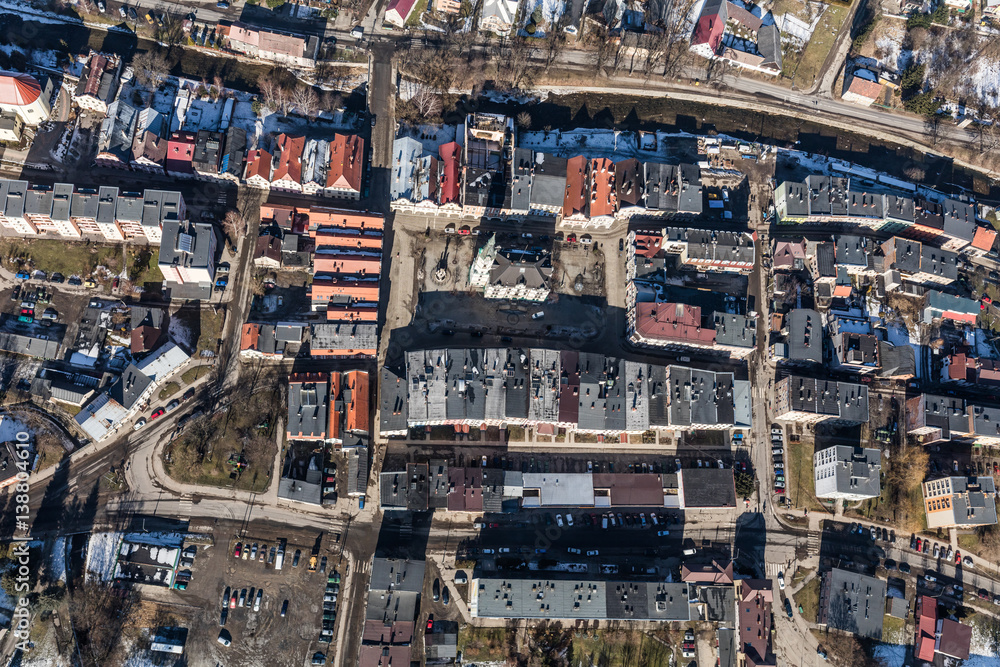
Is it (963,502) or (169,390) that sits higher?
(169,390)

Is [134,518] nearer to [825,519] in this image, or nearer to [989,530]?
[825,519]

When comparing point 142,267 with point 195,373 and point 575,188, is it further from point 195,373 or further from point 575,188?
point 575,188

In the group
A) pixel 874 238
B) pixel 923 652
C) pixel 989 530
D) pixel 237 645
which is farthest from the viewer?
pixel 874 238

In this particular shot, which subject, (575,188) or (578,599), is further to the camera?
(575,188)

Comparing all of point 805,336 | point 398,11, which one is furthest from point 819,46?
point 398,11

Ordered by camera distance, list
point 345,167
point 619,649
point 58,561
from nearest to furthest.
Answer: point 58,561
point 619,649
point 345,167

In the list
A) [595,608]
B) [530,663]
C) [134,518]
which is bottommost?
[530,663]

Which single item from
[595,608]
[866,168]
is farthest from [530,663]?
[866,168]
